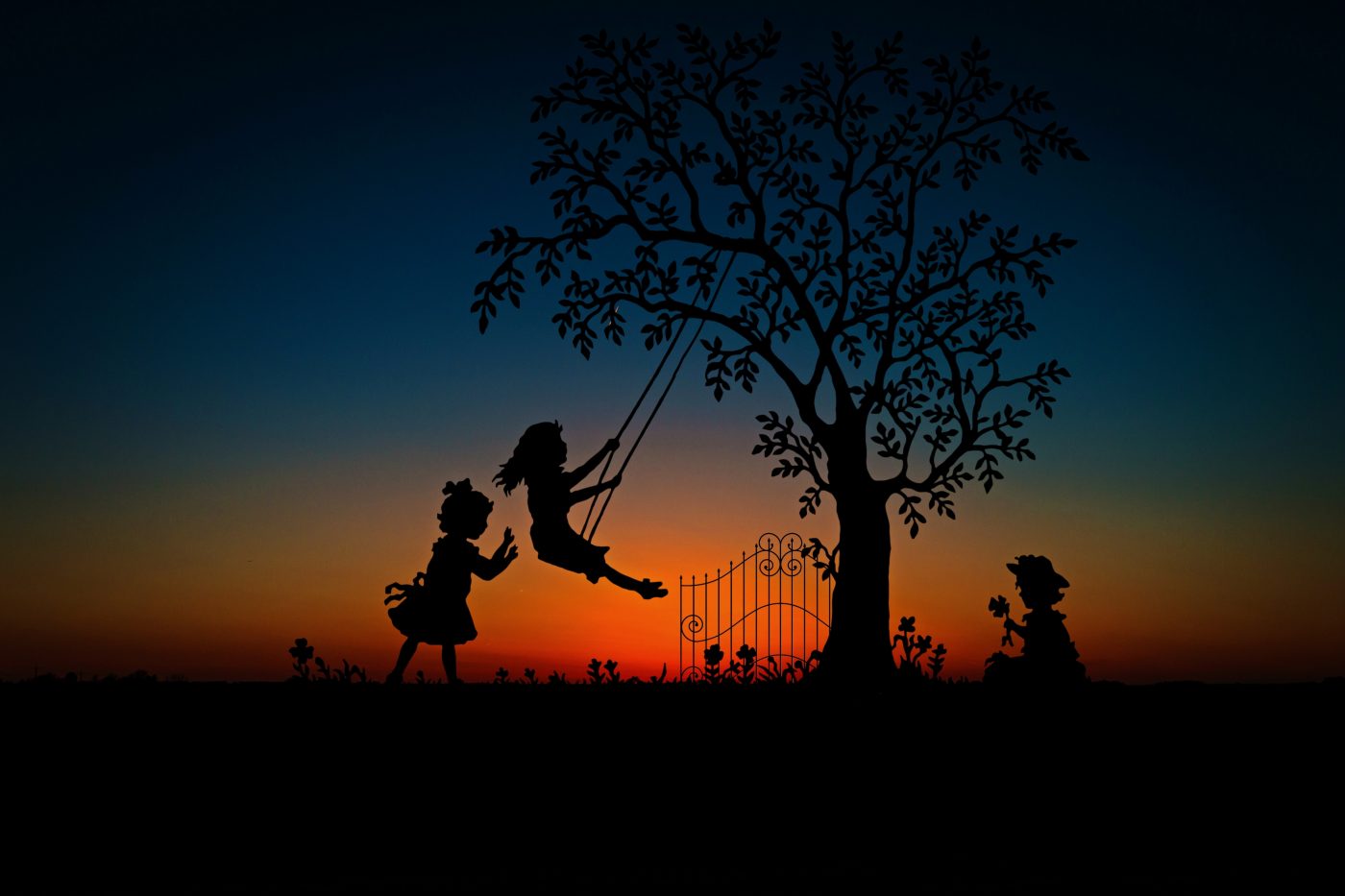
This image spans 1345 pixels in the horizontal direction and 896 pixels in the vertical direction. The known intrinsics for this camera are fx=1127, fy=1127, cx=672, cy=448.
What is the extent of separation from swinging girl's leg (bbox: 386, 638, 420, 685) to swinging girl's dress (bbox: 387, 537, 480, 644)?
0.34ft

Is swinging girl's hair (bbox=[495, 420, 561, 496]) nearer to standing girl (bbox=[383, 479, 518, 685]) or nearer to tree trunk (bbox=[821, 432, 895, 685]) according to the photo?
standing girl (bbox=[383, 479, 518, 685])

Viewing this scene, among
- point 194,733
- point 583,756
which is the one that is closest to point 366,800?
point 583,756

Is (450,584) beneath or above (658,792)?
above

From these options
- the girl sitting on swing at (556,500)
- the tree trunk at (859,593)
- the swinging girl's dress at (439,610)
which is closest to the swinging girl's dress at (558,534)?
the girl sitting on swing at (556,500)

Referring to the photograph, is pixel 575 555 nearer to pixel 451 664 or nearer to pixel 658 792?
pixel 451 664

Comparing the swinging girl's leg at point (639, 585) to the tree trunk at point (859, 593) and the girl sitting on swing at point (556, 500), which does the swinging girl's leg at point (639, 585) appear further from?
the tree trunk at point (859, 593)

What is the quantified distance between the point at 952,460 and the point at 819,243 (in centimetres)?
331

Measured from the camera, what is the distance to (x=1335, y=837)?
786 centimetres

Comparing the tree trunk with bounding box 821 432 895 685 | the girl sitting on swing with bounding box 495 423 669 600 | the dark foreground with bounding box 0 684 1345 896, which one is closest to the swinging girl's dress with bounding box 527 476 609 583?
the girl sitting on swing with bounding box 495 423 669 600

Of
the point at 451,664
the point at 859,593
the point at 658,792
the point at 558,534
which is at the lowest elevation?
the point at 658,792

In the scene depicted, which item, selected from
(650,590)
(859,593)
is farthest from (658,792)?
(859,593)

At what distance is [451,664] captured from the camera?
39.1 feet

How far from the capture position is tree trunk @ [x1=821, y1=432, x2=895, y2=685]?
A: 1361cm

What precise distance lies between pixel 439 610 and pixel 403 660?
0.72 metres
